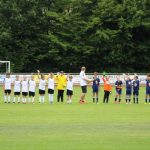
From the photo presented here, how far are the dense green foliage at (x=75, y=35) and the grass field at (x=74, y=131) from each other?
44890mm

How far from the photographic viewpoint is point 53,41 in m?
69.1

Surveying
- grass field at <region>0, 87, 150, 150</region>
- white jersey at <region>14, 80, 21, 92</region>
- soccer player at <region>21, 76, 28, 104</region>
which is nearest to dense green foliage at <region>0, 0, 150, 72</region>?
white jersey at <region>14, 80, 21, 92</region>

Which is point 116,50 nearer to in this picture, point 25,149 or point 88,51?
point 88,51

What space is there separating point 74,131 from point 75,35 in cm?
5299

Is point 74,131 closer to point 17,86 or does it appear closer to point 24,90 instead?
point 24,90

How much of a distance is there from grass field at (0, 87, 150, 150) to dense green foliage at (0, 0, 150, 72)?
147 ft

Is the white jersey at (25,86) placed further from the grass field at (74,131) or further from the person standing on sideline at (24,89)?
the grass field at (74,131)

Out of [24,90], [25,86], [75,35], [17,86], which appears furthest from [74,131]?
[75,35]

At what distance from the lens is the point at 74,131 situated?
1788 cm

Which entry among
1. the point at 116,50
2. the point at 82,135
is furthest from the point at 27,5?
the point at 82,135

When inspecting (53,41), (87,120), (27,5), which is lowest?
(87,120)

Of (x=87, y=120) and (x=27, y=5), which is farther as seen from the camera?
(x=27, y=5)

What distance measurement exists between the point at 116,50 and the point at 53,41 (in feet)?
25.5

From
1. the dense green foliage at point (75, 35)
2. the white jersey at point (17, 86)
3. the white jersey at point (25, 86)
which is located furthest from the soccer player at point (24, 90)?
the dense green foliage at point (75, 35)
